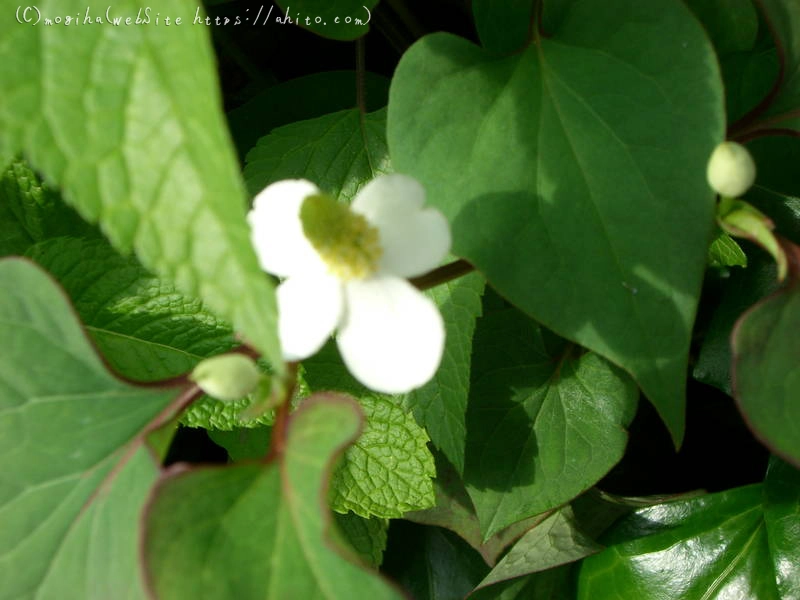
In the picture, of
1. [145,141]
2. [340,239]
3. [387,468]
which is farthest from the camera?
[387,468]

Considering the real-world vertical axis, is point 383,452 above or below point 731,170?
below

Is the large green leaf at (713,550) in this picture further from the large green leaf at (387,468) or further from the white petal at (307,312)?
the white petal at (307,312)

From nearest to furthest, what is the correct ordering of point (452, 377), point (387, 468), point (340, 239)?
point (340, 239)
point (452, 377)
point (387, 468)

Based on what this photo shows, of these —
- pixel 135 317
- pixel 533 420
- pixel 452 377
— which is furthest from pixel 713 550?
pixel 135 317

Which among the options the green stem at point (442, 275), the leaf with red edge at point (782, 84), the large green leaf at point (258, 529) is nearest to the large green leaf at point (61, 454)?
the large green leaf at point (258, 529)

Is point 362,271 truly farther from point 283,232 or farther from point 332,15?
point 332,15

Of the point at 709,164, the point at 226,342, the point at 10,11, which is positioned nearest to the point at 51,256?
the point at 226,342
